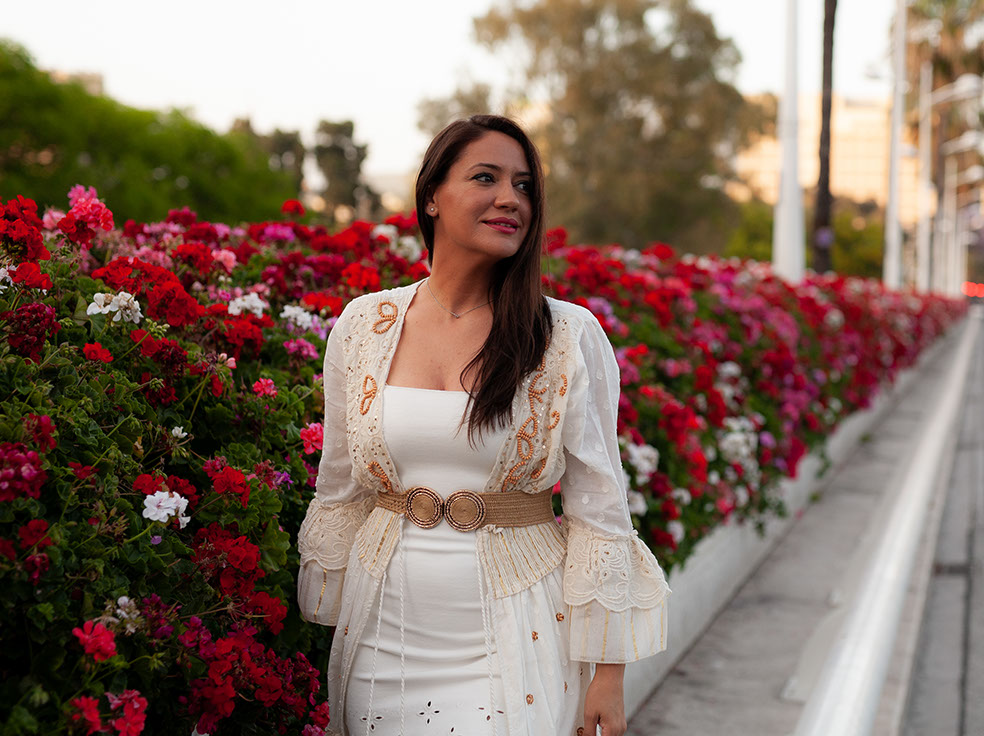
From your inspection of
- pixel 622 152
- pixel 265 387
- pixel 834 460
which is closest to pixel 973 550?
pixel 834 460

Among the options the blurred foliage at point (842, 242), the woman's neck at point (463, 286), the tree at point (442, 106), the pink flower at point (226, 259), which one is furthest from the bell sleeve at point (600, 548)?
the blurred foliage at point (842, 242)

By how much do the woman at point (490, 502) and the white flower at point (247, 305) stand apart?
1.09 meters

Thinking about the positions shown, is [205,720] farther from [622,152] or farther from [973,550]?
[622,152]

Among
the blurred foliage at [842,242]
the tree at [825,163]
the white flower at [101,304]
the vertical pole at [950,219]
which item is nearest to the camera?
the white flower at [101,304]

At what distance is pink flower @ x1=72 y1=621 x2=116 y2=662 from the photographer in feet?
6.20

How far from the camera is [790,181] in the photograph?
13898mm

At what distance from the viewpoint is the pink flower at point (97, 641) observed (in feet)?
6.20

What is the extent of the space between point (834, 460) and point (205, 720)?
962 centimetres

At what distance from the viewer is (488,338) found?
2.37 meters

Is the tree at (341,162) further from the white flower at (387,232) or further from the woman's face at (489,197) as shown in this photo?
the woman's face at (489,197)

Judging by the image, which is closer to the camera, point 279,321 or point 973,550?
point 279,321

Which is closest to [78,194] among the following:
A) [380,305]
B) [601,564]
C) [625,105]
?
[380,305]

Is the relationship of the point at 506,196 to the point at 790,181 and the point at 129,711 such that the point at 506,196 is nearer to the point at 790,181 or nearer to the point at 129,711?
the point at 129,711

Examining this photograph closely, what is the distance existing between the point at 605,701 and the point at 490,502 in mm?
499
